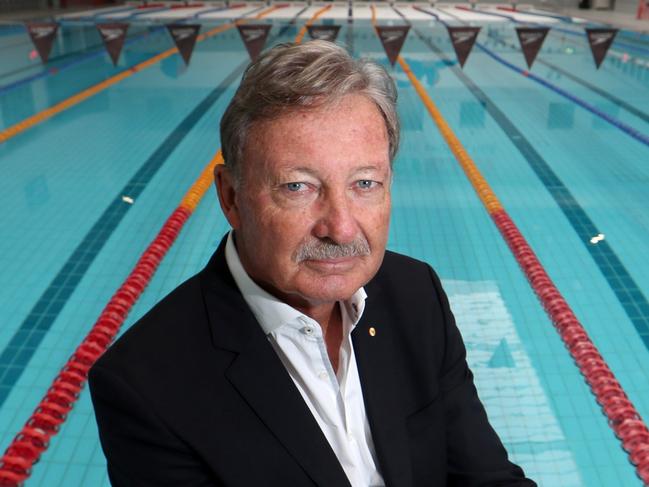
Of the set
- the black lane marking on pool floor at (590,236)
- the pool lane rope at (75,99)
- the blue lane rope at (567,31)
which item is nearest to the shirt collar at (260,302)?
the black lane marking on pool floor at (590,236)

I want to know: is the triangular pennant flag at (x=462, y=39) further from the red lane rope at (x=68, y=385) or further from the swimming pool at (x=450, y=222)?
the red lane rope at (x=68, y=385)

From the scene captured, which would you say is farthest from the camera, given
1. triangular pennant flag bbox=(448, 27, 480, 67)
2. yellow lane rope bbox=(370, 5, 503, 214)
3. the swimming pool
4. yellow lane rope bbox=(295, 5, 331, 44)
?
yellow lane rope bbox=(295, 5, 331, 44)

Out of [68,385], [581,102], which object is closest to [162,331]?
[68,385]

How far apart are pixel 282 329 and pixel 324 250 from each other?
0.17 metres

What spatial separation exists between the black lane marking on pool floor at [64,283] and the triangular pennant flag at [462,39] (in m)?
4.12

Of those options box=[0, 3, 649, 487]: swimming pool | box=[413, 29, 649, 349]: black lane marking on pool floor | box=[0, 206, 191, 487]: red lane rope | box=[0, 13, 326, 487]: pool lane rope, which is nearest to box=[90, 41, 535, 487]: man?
box=[0, 13, 326, 487]: pool lane rope

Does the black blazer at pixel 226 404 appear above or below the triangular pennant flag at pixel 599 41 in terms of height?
above

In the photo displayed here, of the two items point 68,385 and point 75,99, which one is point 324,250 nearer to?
point 68,385

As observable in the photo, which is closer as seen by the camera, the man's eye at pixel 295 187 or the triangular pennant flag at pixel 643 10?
the man's eye at pixel 295 187

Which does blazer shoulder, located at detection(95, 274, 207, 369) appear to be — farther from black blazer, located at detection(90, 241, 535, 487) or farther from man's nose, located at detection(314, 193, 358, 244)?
man's nose, located at detection(314, 193, 358, 244)

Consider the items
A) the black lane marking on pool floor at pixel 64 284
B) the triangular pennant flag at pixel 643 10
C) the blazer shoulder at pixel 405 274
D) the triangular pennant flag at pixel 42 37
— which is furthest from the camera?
the triangular pennant flag at pixel 643 10

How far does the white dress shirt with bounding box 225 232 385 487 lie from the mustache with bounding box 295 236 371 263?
111 mm

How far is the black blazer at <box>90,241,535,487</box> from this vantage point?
37.1 inches

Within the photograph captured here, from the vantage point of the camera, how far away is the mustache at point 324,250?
0.93m
